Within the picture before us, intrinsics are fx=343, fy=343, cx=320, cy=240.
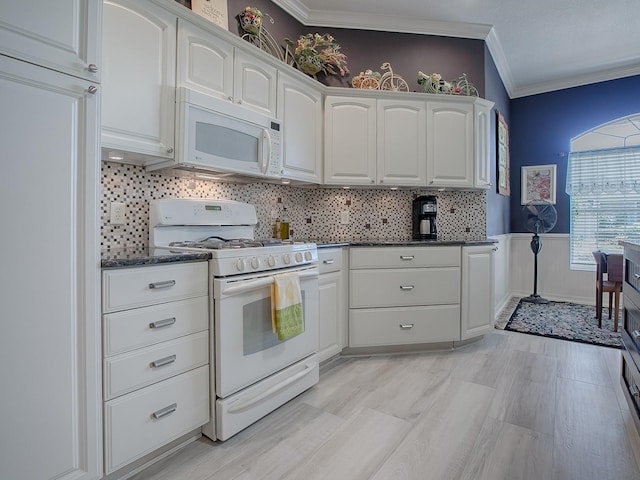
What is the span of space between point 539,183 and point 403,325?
337cm

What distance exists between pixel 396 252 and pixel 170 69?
1886 millimetres

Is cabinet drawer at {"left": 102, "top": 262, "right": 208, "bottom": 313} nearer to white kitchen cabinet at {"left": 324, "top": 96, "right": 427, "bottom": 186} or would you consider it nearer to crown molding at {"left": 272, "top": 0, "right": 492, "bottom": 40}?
white kitchen cabinet at {"left": 324, "top": 96, "right": 427, "bottom": 186}

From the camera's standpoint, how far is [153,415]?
1.41 metres

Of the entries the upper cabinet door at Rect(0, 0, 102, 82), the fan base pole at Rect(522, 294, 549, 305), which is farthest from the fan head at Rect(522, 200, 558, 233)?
the upper cabinet door at Rect(0, 0, 102, 82)

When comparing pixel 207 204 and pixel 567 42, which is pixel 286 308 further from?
pixel 567 42

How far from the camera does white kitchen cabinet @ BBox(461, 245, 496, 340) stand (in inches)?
110

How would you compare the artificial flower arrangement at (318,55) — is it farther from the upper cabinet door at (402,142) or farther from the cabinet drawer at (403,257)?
the cabinet drawer at (403,257)

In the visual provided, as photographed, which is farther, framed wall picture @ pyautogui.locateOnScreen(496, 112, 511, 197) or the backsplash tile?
framed wall picture @ pyautogui.locateOnScreen(496, 112, 511, 197)

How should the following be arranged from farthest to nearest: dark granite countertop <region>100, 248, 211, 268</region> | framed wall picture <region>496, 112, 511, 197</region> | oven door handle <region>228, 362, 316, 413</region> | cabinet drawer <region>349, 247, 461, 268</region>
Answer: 1. framed wall picture <region>496, 112, 511, 197</region>
2. cabinet drawer <region>349, 247, 461, 268</region>
3. oven door handle <region>228, 362, 316, 413</region>
4. dark granite countertop <region>100, 248, 211, 268</region>

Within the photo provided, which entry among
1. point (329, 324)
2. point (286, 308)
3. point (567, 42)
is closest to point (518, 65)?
point (567, 42)

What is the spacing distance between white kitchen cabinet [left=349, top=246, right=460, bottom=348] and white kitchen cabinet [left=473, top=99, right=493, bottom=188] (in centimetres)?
85

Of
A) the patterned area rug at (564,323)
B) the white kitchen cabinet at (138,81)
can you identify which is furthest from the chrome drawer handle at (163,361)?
the patterned area rug at (564,323)

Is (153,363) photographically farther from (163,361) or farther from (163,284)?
(163,284)

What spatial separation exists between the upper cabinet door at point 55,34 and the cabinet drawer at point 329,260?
5.11 ft
